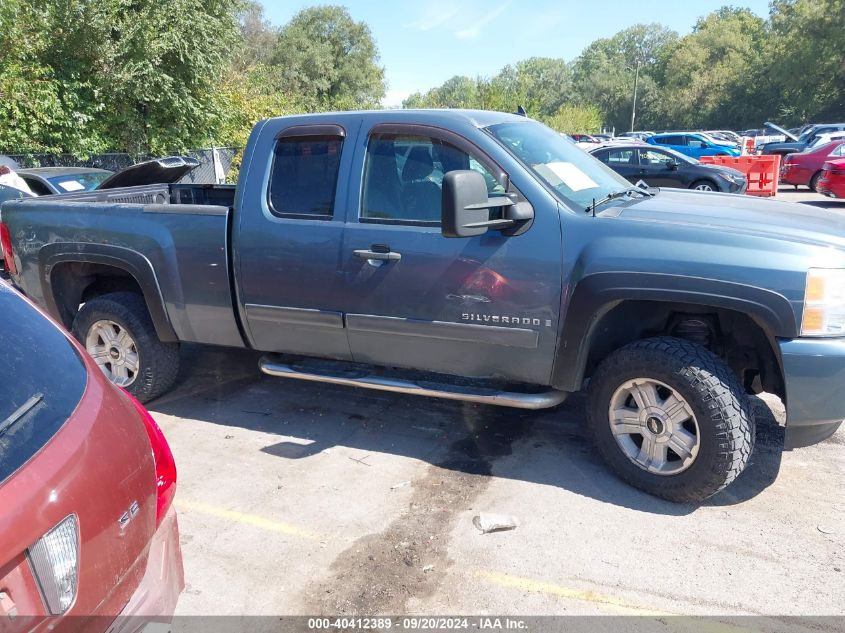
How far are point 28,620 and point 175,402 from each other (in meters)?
3.78

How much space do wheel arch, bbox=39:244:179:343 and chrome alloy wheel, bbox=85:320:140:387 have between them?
29cm

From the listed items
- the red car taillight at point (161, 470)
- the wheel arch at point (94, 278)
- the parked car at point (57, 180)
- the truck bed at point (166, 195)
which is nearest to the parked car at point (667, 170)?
the parked car at point (57, 180)

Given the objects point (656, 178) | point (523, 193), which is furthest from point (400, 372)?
point (656, 178)

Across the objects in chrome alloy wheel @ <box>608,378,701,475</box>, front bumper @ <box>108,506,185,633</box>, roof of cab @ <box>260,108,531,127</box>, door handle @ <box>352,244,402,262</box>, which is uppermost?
roof of cab @ <box>260,108,531,127</box>

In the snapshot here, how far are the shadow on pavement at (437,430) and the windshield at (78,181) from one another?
5310 millimetres

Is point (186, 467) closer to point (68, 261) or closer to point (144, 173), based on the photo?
point (68, 261)

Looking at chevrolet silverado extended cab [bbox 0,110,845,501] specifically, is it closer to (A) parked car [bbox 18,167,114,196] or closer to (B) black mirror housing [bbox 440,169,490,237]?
(B) black mirror housing [bbox 440,169,490,237]

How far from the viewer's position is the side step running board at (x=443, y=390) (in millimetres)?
3770

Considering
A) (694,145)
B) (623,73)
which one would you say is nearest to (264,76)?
(694,145)

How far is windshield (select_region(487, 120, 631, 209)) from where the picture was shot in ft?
12.6

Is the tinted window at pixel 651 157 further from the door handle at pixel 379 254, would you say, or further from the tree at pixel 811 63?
the tree at pixel 811 63

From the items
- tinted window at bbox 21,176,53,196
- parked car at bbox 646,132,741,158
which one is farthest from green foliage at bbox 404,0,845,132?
tinted window at bbox 21,176,53,196

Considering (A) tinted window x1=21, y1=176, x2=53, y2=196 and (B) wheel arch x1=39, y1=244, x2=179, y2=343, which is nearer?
(B) wheel arch x1=39, y1=244, x2=179, y2=343

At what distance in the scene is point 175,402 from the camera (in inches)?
206
